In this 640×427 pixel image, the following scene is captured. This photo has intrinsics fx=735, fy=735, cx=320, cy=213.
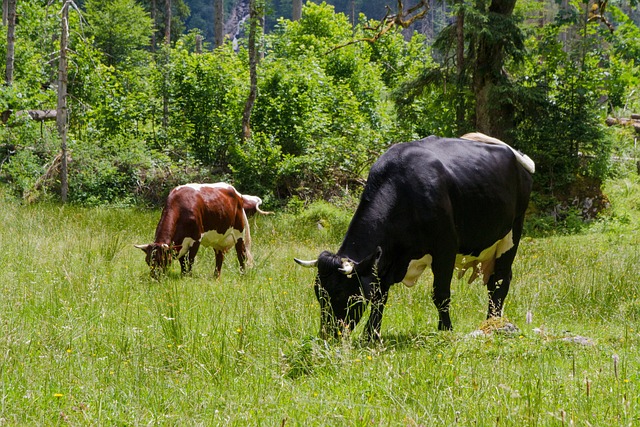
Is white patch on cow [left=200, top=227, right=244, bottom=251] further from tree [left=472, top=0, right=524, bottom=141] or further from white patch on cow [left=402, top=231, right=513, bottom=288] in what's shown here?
tree [left=472, top=0, right=524, bottom=141]

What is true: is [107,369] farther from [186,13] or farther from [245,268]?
[186,13]

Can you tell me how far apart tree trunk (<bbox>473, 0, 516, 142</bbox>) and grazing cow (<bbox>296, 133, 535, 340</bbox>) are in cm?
935

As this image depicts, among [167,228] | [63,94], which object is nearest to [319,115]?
[63,94]

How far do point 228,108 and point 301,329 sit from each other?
49.6 ft

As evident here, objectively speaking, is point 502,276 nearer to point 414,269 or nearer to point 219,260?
point 414,269

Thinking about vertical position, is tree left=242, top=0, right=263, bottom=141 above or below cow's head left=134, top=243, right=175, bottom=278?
above

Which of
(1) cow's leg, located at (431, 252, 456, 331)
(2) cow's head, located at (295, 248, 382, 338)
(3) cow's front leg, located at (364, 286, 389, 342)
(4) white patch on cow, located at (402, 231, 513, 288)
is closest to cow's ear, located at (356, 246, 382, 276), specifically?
(2) cow's head, located at (295, 248, 382, 338)

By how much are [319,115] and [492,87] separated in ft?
18.2

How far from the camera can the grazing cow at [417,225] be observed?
20.7 feet

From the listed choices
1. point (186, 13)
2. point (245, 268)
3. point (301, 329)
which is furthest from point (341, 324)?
point (186, 13)

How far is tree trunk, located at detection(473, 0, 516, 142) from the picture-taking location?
1692cm

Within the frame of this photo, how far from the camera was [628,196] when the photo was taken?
18.7 m

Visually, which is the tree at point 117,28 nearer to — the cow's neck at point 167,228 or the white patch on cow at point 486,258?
the cow's neck at point 167,228

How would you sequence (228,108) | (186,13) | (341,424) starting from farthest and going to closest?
(186,13)
(228,108)
(341,424)
